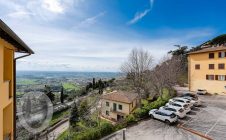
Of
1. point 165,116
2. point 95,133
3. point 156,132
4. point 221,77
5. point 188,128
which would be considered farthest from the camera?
point 221,77

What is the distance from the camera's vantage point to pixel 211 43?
61719 millimetres

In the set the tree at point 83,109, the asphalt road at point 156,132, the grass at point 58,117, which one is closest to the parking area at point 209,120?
the asphalt road at point 156,132

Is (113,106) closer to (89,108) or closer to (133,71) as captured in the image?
(89,108)

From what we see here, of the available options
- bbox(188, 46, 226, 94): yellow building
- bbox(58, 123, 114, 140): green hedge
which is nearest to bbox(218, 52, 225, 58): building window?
bbox(188, 46, 226, 94): yellow building

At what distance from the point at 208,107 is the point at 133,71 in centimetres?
1314

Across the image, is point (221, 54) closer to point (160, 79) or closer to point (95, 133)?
point (160, 79)

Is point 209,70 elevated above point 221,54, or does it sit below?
below

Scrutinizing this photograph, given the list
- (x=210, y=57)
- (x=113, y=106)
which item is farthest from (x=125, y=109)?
(x=210, y=57)

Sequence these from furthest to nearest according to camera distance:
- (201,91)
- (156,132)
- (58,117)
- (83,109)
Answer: (58,117) < (201,91) < (83,109) < (156,132)

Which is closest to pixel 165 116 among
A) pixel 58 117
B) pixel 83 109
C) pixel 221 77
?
pixel 83 109

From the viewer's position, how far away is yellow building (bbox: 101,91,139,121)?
3709 centimetres

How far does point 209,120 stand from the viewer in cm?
2212

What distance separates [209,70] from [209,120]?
18626mm

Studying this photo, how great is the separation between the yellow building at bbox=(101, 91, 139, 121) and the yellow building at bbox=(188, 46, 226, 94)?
43.8ft
